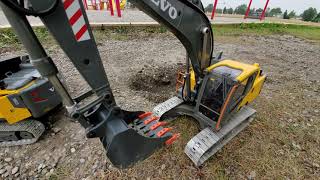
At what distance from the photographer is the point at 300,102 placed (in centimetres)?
433

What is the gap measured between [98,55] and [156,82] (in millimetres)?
3360

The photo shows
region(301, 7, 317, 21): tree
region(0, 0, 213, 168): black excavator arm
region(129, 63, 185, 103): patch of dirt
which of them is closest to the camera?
region(0, 0, 213, 168): black excavator arm

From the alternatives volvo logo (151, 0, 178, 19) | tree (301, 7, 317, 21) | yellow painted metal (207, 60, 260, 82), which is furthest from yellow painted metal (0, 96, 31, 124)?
tree (301, 7, 317, 21)

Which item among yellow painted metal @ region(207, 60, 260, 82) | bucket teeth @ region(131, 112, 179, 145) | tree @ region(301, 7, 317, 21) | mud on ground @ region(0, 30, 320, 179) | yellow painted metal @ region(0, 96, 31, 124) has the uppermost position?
yellow painted metal @ region(207, 60, 260, 82)

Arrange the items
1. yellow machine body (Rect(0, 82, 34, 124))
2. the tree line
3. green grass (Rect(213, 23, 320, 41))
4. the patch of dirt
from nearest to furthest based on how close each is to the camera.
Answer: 1. yellow machine body (Rect(0, 82, 34, 124))
2. the patch of dirt
3. green grass (Rect(213, 23, 320, 41))
4. the tree line

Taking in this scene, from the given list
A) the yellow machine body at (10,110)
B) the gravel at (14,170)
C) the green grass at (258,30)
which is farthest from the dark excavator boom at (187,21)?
the green grass at (258,30)

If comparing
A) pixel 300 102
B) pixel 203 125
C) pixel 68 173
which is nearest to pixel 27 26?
pixel 68 173

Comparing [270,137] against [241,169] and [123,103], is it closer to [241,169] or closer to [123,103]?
[241,169]

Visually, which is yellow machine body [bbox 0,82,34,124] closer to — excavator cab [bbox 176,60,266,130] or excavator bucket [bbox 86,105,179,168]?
excavator bucket [bbox 86,105,179,168]

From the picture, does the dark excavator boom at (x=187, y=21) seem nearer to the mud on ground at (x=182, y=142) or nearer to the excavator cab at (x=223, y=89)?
the excavator cab at (x=223, y=89)

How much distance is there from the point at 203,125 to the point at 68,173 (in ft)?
7.16

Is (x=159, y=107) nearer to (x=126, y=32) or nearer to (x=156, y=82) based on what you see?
(x=156, y=82)

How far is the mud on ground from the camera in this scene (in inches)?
106

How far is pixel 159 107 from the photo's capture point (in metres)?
3.46
